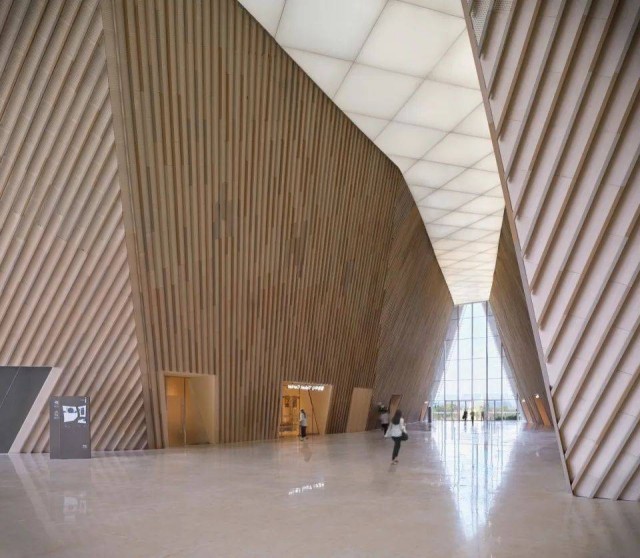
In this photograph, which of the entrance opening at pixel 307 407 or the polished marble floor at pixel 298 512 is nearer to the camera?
the polished marble floor at pixel 298 512

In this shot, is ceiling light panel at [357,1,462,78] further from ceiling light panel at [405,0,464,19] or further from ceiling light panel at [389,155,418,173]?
ceiling light panel at [389,155,418,173]

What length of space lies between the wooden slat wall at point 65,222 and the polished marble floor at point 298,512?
7.45 ft

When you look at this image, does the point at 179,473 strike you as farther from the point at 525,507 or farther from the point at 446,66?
the point at 446,66

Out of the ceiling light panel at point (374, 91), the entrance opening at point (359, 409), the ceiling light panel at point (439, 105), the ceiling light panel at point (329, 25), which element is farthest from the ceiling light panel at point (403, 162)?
the entrance opening at point (359, 409)

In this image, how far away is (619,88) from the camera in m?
6.48

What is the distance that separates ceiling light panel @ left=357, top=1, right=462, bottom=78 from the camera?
36.7 feet

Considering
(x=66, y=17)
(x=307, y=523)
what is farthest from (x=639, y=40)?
(x=66, y=17)

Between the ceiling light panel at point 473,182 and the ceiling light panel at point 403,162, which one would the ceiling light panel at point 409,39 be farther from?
the ceiling light panel at point 473,182

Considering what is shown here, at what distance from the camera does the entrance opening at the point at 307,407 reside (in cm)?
2208

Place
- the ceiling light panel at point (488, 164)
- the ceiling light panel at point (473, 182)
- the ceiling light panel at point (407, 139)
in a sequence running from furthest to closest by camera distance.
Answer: the ceiling light panel at point (473, 182) < the ceiling light panel at point (488, 164) < the ceiling light panel at point (407, 139)

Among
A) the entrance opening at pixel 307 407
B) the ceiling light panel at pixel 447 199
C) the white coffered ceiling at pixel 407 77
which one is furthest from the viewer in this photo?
the entrance opening at pixel 307 407

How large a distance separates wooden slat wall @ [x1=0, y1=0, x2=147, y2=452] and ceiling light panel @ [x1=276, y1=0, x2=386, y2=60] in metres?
3.88

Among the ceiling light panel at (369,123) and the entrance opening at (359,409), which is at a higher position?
the ceiling light panel at (369,123)

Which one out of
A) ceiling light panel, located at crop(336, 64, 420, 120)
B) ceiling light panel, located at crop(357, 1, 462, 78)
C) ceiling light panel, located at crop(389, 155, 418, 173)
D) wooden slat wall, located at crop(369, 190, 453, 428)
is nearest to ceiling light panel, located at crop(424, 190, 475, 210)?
wooden slat wall, located at crop(369, 190, 453, 428)
